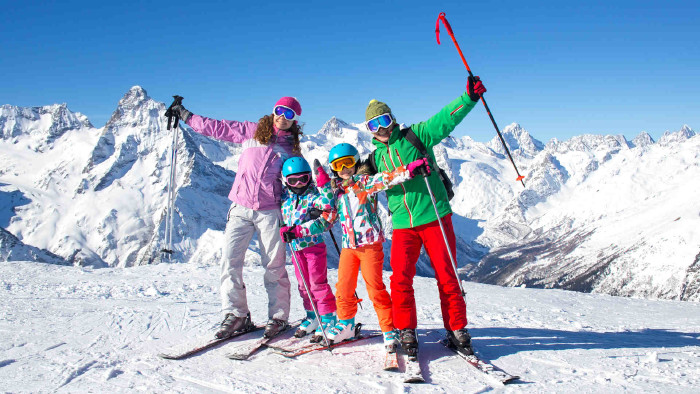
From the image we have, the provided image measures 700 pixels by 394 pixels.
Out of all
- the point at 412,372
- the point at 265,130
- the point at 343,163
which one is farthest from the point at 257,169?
the point at 412,372

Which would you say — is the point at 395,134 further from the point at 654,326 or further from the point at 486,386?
the point at 654,326

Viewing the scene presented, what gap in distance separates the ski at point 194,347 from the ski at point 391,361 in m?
2.25

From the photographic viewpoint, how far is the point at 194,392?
14.4 ft

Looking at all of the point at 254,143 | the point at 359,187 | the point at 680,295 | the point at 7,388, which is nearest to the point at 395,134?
the point at 359,187

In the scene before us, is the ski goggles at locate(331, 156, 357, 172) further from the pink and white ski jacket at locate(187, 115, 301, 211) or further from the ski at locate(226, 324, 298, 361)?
the ski at locate(226, 324, 298, 361)

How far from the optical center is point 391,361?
5078 millimetres

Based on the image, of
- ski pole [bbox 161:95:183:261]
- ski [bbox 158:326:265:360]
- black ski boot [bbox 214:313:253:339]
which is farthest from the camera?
ski pole [bbox 161:95:183:261]

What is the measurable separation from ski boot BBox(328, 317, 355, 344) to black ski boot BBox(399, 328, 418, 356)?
770mm

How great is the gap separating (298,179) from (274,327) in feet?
6.92

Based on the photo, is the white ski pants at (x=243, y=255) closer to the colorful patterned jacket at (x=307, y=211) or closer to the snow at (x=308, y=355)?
the colorful patterned jacket at (x=307, y=211)

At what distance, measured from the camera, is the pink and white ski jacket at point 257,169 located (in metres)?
6.17

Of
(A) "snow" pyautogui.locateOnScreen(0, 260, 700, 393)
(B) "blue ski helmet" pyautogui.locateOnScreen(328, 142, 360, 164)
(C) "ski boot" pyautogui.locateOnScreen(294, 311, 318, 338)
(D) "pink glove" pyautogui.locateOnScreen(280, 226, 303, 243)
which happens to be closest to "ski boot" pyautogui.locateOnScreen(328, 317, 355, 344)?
(A) "snow" pyautogui.locateOnScreen(0, 260, 700, 393)

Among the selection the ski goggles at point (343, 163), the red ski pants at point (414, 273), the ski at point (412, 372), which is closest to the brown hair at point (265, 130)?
the ski goggles at point (343, 163)

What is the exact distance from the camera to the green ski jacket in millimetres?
5555
